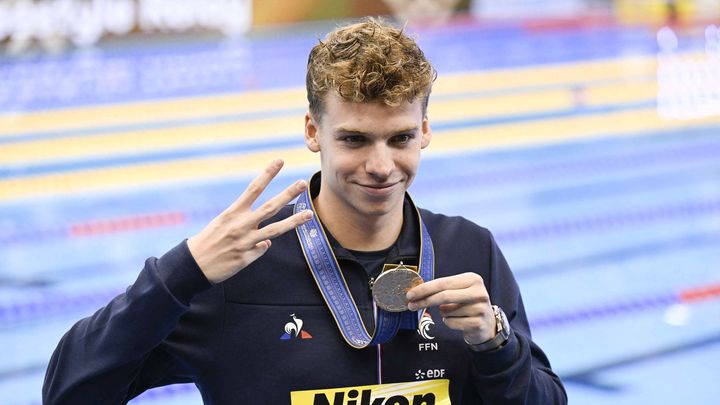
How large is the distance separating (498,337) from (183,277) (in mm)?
538

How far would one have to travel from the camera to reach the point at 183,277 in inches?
62.0

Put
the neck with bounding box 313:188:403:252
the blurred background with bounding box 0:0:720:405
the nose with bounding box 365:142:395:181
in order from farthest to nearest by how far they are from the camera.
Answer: the blurred background with bounding box 0:0:720:405
the neck with bounding box 313:188:403:252
the nose with bounding box 365:142:395:181

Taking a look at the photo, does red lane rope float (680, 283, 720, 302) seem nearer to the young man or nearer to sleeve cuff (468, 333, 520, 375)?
the young man

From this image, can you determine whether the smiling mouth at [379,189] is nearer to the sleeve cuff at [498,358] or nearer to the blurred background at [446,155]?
the sleeve cuff at [498,358]

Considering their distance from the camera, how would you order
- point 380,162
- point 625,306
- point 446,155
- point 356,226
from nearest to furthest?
point 380,162, point 356,226, point 625,306, point 446,155

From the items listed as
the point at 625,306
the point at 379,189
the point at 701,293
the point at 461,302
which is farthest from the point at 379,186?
the point at 701,293

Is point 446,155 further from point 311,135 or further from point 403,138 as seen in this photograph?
point 403,138

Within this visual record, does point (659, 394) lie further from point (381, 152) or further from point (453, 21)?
point (453, 21)

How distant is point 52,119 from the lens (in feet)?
29.6

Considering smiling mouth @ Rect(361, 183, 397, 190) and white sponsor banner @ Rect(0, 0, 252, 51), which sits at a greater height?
white sponsor banner @ Rect(0, 0, 252, 51)

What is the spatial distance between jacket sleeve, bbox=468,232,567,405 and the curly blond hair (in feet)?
1.31

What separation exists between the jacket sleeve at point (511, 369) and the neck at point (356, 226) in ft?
0.70

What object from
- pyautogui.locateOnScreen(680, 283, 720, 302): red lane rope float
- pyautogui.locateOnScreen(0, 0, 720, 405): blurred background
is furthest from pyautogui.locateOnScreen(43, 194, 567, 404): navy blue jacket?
pyautogui.locateOnScreen(680, 283, 720, 302): red lane rope float

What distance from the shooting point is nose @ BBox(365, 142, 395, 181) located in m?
1.67
